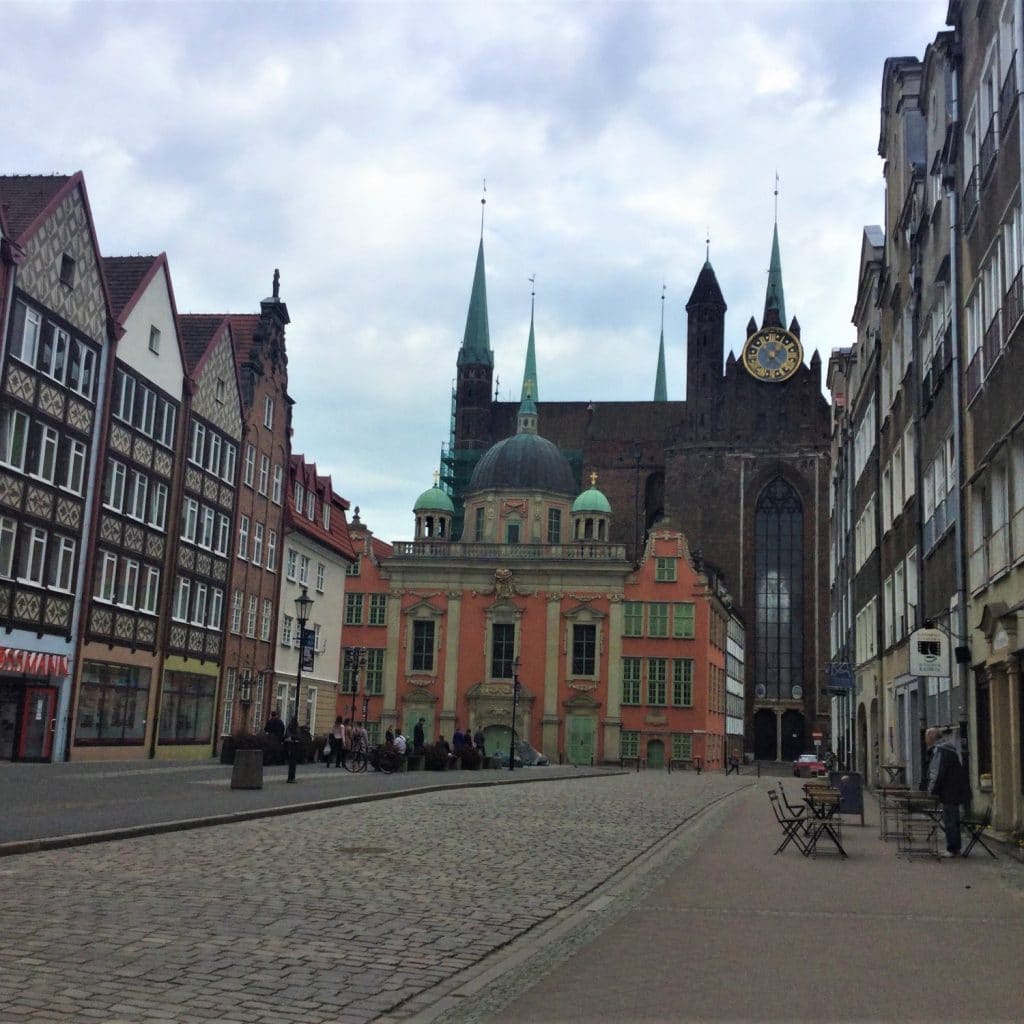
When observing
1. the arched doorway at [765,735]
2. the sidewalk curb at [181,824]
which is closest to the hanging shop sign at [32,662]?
the sidewalk curb at [181,824]

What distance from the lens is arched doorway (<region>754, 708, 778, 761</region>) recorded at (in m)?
94.9

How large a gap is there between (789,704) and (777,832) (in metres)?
75.8

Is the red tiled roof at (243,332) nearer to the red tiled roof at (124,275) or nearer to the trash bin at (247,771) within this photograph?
the red tiled roof at (124,275)

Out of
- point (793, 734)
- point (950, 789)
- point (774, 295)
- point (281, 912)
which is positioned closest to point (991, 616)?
point (950, 789)

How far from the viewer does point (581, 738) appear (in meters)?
71.6

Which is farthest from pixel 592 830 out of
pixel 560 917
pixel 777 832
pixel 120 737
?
pixel 120 737

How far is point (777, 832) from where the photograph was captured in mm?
20906

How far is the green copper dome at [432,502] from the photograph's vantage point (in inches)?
3319

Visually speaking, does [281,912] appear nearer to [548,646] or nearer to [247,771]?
[247,771]

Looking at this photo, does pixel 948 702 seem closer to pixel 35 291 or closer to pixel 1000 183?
pixel 1000 183

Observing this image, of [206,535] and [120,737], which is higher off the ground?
[206,535]

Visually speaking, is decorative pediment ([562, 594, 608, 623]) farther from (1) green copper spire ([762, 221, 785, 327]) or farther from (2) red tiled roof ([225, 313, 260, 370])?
(1) green copper spire ([762, 221, 785, 327])

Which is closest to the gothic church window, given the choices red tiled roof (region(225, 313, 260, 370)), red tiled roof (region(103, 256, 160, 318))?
red tiled roof (region(225, 313, 260, 370))

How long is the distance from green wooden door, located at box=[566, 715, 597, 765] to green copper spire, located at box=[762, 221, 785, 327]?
4958 cm
